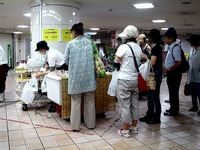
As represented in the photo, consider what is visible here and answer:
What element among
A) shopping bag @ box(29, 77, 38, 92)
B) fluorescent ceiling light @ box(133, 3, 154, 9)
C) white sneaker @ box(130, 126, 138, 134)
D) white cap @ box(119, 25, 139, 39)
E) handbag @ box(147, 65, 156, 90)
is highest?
fluorescent ceiling light @ box(133, 3, 154, 9)

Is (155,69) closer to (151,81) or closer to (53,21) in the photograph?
(151,81)

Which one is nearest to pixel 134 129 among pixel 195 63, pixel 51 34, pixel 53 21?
pixel 195 63

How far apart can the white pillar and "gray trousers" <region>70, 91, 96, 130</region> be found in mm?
2068

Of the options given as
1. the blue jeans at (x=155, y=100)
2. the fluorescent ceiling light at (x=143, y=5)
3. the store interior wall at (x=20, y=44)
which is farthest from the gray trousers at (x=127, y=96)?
the store interior wall at (x=20, y=44)

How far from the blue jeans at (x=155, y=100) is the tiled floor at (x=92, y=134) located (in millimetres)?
197

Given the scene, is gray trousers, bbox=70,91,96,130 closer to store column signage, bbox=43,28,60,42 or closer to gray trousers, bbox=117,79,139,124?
gray trousers, bbox=117,79,139,124

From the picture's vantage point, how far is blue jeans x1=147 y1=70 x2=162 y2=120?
369 cm

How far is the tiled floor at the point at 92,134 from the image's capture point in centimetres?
300

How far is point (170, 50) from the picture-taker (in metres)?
4.14

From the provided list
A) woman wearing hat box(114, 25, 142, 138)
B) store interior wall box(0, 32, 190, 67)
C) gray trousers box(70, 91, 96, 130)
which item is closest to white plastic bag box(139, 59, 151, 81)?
woman wearing hat box(114, 25, 142, 138)

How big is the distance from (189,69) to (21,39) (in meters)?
14.0

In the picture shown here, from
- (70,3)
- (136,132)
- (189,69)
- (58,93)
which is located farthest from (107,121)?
(70,3)

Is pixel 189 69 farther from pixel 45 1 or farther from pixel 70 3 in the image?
pixel 45 1

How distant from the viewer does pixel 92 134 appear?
3400 mm
